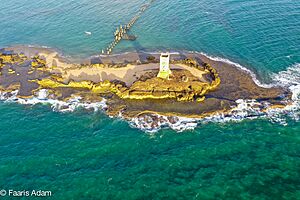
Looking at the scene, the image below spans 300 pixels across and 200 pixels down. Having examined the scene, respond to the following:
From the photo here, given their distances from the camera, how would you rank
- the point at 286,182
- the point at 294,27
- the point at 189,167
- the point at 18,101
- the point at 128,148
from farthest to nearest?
1. the point at 294,27
2. the point at 18,101
3. the point at 128,148
4. the point at 189,167
5. the point at 286,182

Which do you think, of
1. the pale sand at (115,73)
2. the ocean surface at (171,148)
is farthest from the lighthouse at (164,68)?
the ocean surface at (171,148)

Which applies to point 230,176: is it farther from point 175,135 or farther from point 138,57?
point 138,57

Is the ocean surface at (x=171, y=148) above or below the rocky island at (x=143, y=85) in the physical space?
below

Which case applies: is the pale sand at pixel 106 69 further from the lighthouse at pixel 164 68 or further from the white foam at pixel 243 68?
the white foam at pixel 243 68

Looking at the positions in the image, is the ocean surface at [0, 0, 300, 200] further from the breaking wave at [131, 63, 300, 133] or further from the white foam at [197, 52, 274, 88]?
the white foam at [197, 52, 274, 88]

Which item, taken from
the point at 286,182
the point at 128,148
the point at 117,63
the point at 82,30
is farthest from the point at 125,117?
the point at 82,30

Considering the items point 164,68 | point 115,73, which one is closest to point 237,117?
point 164,68
